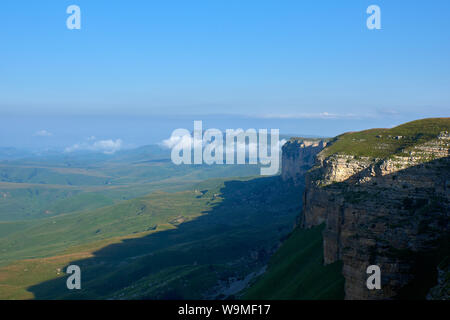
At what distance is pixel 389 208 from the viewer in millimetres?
→ 60062

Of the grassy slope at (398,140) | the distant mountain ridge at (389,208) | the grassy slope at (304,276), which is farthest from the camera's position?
the grassy slope at (398,140)

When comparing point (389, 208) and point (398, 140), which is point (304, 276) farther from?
point (398, 140)

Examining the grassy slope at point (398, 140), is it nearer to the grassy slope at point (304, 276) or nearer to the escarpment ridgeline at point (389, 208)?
the escarpment ridgeline at point (389, 208)

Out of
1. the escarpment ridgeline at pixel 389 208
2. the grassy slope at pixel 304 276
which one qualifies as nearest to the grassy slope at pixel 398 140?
the escarpment ridgeline at pixel 389 208

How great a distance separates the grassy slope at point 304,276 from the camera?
69.2 meters

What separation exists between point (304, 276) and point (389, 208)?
32.0 m

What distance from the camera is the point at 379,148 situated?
10319cm

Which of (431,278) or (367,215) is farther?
(367,215)

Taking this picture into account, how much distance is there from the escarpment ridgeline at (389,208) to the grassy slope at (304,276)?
11.6 ft

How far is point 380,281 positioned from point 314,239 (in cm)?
6533

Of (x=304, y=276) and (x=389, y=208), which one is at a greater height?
(x=389, y=208)

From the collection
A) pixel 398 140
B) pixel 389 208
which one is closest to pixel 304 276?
pixel 389 208
